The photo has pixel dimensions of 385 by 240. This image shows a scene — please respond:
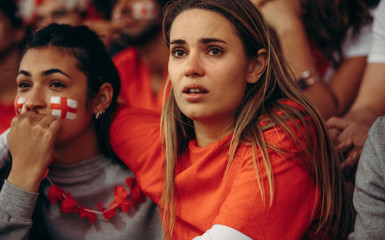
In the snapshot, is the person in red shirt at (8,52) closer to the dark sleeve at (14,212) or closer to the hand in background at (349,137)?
the dark sleeve at (14,212)

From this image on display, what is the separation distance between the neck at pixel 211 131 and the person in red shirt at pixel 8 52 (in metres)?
1.68

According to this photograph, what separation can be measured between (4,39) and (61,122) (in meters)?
1.70

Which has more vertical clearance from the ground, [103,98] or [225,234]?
[103,98]

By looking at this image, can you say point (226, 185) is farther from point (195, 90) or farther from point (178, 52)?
point (178, 52)

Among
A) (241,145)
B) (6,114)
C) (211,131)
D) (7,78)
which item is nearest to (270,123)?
(241,145)

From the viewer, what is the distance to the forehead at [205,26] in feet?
4.11

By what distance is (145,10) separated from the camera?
272 centimetres

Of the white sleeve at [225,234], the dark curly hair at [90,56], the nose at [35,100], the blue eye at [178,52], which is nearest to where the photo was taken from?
the white sleeve at [225,234]

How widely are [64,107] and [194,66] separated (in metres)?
0.57

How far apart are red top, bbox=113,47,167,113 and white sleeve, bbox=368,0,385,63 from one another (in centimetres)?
119

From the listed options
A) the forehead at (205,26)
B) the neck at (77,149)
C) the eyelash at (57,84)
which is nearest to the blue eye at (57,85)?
the eyelash at (57,84)

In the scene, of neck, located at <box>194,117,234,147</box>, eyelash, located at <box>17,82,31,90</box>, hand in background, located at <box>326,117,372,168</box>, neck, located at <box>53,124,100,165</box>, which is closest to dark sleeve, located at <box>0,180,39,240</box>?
neck, located at <box>53,124,100,165</box>

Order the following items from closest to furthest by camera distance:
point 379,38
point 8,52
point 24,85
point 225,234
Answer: point 225,234 < point 24,85 < point 379,38 < point 8,52

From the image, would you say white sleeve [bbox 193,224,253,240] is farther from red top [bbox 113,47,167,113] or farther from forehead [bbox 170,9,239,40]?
red top [bbox 113,47,167,113]
